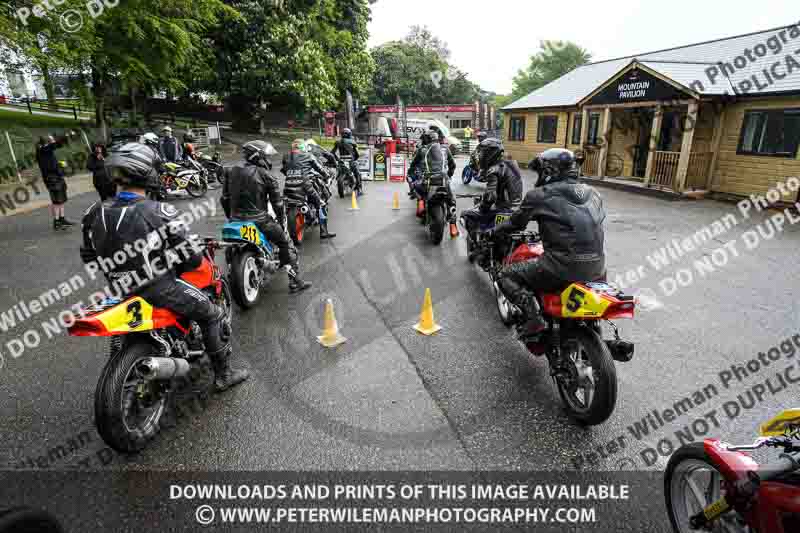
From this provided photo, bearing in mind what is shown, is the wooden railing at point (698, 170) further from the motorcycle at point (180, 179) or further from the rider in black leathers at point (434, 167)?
the motorcycle at point (180, 179)

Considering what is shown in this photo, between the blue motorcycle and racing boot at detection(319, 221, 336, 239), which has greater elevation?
the blue motorcycle

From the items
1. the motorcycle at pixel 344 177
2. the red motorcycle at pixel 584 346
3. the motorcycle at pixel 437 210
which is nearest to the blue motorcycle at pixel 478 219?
the motorcycle at pixel 437 210

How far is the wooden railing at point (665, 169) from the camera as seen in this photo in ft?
44.9

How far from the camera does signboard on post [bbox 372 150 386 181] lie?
1695cm

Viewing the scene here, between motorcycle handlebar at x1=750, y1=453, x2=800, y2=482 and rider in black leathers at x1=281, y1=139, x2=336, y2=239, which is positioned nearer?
motorcycle handlebar at x1=750, y1=453, x2=800, y2=482

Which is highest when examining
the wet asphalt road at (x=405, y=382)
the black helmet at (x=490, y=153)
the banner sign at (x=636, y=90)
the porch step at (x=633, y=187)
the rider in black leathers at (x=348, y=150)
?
the banner sign at (x=636, y=90)

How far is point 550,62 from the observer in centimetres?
6353

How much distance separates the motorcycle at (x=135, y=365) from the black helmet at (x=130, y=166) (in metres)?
0.82

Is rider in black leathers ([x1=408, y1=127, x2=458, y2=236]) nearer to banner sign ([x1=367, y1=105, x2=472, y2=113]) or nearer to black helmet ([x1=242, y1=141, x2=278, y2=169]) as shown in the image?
black helmet ([x1=242, y1=141, x2=278, y2=169])

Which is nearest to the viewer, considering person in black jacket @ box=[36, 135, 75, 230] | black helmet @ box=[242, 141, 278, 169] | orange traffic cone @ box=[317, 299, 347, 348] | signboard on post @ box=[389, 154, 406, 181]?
orange traffic cone @ box=[317, 299, 347, 348]

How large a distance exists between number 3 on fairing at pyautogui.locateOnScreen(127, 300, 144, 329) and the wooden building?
14.5m

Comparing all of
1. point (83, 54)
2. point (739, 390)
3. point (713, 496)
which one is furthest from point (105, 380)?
point (83, 54)

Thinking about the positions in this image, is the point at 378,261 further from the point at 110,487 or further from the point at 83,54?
the point at 83,54

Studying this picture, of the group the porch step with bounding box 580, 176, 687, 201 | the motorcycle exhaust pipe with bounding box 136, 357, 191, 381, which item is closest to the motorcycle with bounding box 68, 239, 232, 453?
the motorcycle exhaust pipe with bounding box 136, 357, 191, 381
